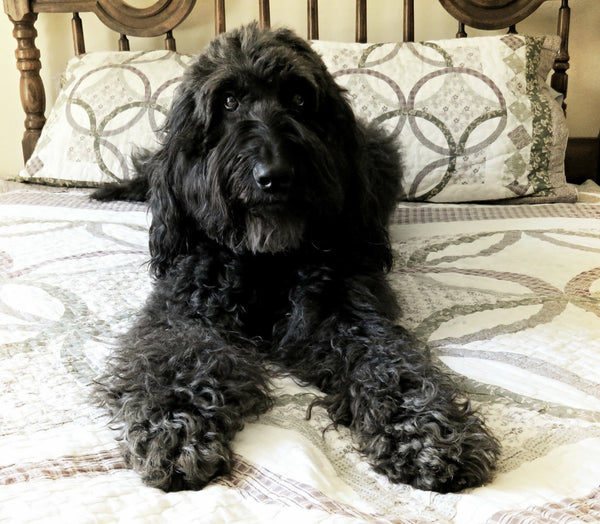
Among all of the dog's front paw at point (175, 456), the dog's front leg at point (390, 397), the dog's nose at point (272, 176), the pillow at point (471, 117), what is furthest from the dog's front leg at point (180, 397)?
the pillow at point (471, 117)

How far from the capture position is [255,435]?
1.21 m

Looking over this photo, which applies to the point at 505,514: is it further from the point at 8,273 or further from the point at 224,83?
the point at 8,273

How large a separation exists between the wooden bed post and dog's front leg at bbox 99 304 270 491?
2407mm

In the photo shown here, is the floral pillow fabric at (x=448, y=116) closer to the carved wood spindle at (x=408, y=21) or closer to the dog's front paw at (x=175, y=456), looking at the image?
the carved wood spindle at (x=408, y=21)

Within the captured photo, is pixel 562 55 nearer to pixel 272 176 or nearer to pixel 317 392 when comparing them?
pixel 272 176

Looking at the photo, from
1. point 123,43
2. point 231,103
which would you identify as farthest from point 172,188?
point 123,43

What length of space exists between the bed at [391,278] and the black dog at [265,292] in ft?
0.18

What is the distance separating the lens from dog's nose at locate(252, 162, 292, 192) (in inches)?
56.8

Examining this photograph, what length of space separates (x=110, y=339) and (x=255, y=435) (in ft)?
1.95

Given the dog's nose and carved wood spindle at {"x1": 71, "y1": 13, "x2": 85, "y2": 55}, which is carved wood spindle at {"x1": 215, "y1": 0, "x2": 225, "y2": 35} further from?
the dog's nose

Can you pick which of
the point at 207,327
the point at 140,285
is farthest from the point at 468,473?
the point at 140,285

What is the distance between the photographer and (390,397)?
1.26 metres

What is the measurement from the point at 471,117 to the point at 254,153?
1.60m

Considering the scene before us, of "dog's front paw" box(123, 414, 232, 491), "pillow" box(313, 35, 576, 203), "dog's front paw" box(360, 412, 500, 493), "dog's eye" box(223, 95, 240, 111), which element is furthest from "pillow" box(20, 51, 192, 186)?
"dog's front paw" box(360, 412, 500, 493)
